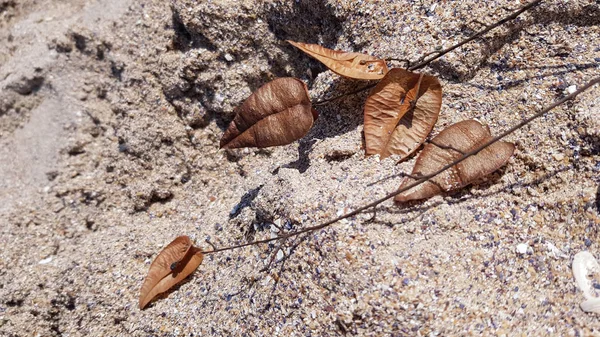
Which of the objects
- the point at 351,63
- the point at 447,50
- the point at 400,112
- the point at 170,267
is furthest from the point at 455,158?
the point at 170,267

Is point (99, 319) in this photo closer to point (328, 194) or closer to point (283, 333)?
point (283, 333)

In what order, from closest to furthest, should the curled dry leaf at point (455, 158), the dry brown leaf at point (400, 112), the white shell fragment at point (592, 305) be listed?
the white shell fragment at point (592, 305)
the curled dry leaf at point (455, 158)
the dry brown leaf at point (400, 112)

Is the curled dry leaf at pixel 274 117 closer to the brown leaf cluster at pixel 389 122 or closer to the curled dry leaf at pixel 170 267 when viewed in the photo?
the brown leaf cluster at pixel 389 122

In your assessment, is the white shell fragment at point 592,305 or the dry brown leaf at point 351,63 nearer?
the white shell fragment at point 592,305

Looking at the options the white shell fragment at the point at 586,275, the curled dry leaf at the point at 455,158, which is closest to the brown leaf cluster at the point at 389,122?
the curled dry leaf at the point at 455,158

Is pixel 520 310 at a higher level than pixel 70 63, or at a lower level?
lower

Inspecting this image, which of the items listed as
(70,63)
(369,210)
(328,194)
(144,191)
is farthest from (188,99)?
(369,210)
